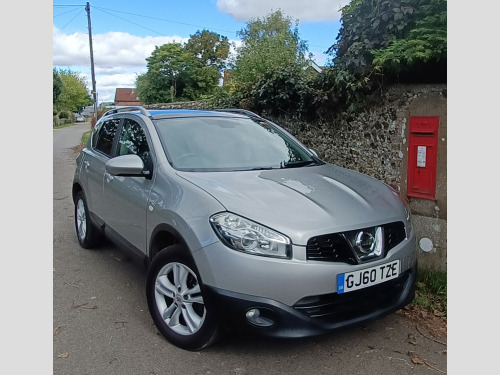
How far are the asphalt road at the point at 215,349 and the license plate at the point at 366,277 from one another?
1.90 ft

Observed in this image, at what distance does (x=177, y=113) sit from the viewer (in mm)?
4340

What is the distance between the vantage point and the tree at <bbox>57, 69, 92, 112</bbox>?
269 feet

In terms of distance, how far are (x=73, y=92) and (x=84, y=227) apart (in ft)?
285

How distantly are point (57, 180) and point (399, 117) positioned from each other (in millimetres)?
9133

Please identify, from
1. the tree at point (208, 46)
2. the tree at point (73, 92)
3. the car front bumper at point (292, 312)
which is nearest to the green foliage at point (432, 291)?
the car front bumper at point (292, 312)

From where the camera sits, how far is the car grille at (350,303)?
279cm

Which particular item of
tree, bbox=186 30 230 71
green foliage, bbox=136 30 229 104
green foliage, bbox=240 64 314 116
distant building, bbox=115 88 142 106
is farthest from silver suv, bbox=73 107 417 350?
distant building, bbox=115 88 142 106

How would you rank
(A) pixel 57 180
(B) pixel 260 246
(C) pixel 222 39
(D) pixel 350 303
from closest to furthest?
1. (B) pixel 260 246
2. (D) pixel 350 303
3. (A) pixel 57 180
4. (C) pixel 222 39

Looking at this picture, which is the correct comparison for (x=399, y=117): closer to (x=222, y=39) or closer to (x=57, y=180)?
(x=57, y=180)

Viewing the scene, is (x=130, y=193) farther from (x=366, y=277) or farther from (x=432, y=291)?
(x=432, y=291)

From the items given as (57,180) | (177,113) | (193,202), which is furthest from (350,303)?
(57,180)

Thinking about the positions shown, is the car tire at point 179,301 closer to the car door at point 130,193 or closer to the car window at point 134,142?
the car door at point 130,193

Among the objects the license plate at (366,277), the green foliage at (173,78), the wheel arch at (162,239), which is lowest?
the license plate at (366,277)

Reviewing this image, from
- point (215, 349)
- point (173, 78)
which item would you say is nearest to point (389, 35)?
point (215, 349)
